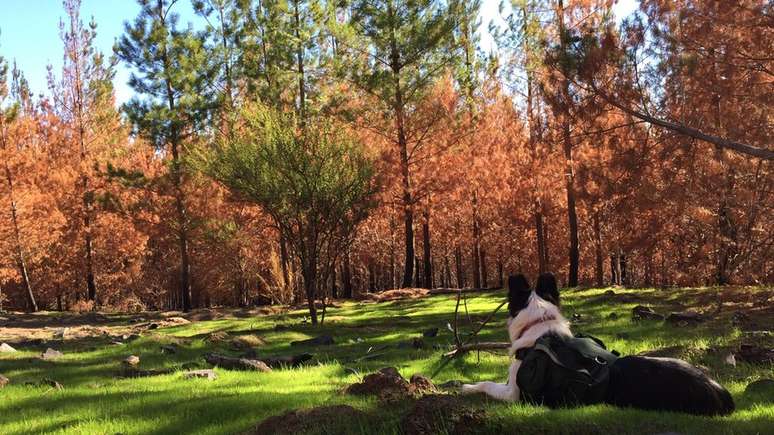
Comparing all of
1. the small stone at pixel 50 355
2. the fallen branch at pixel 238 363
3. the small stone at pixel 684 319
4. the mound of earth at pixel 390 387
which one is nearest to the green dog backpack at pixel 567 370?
the mound of earth at pixel 390 387

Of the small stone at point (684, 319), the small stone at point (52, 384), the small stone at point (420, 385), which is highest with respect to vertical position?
the small stone at point (420, 385)

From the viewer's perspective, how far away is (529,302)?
13.9 feet

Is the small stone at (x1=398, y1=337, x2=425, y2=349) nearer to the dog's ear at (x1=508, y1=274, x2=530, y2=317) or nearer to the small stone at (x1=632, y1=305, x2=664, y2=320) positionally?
the small stone at (x1=632, y1=305, x2=664, y2=320)

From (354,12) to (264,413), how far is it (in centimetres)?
2234

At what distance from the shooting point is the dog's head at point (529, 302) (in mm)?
4137

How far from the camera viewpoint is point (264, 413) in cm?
474

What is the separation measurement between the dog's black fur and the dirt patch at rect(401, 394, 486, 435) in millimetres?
1129

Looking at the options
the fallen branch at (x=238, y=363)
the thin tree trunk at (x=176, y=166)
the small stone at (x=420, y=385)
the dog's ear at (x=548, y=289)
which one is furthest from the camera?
the thin tree trunk at (x=176, y=166)

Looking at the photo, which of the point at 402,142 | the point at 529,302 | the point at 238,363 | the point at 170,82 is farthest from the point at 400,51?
the point at 529,302

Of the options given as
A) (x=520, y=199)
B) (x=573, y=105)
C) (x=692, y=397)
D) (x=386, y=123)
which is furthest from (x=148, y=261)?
(x=692, y=397)

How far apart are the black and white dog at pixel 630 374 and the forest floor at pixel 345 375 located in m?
0.16

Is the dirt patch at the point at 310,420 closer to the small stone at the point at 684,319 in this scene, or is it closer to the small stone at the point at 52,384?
the small stone at the point at 52,384

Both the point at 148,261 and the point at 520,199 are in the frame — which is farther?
the point at 148,261

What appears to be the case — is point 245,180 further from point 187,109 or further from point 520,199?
point 520,199
